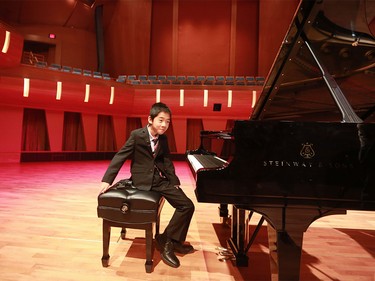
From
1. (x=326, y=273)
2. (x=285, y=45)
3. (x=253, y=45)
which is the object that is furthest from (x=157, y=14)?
(x=326, y=273)

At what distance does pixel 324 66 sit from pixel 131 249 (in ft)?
6.42

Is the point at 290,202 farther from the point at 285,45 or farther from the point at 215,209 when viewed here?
the point at 215,209

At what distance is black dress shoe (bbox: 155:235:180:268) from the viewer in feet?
5.69

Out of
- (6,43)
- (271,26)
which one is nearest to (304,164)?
(6,43)

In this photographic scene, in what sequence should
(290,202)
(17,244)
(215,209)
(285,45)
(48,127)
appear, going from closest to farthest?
(290,202)
(285,45)
(17,244)
(215,209)
(48,127)

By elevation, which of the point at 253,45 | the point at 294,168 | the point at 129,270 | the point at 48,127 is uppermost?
the point at 253,45

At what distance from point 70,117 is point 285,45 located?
7.97 meters

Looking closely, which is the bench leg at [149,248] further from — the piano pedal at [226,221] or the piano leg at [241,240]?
the piano pedal at [226,221]

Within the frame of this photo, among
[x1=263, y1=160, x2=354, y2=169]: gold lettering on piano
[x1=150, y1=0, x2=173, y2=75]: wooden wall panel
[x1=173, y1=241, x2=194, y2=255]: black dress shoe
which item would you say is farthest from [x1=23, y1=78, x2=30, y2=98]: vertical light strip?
[x1=263, y1=160, x2=354, y2=169]: gold lettering on piano

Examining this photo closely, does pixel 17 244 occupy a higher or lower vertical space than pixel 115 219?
lower

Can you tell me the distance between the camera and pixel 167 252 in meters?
1.79

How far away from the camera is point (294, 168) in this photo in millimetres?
1112

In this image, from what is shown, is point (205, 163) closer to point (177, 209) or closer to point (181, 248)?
point (177, 209)

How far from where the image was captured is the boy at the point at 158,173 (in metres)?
1.76
